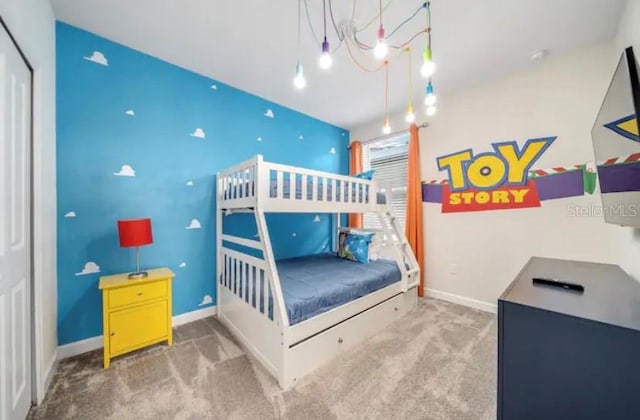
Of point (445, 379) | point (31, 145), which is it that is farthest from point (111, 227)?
point (445, 379)

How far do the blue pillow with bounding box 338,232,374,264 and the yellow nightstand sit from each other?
189 centimetres

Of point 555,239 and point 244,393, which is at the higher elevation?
point 555,239

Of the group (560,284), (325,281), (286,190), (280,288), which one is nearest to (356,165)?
(286,190)

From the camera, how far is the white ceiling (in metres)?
1.75

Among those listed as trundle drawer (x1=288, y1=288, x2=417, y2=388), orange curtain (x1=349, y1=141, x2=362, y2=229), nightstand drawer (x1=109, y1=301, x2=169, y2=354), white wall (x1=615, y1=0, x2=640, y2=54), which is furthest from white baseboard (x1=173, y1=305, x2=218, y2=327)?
white wall (x1=615, y1=0, x2=640, y2=54)

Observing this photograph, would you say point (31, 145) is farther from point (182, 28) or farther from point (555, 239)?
point (555, 239)

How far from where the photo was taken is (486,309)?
8.98 feet

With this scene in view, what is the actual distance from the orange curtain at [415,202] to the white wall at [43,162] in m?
3.45

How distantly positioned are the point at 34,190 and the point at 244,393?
1.81 metres

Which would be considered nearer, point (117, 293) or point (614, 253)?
point (117, 293)

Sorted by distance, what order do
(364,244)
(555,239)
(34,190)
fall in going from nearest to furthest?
(34,190)
(555,239)
(364,244)

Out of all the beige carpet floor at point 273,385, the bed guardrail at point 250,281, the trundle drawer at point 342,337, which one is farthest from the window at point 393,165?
the bed guardrail at point 250,281

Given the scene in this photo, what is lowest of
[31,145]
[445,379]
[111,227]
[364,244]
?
[445,379]

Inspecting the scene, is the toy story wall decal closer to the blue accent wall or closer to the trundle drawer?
the trundle drawer
